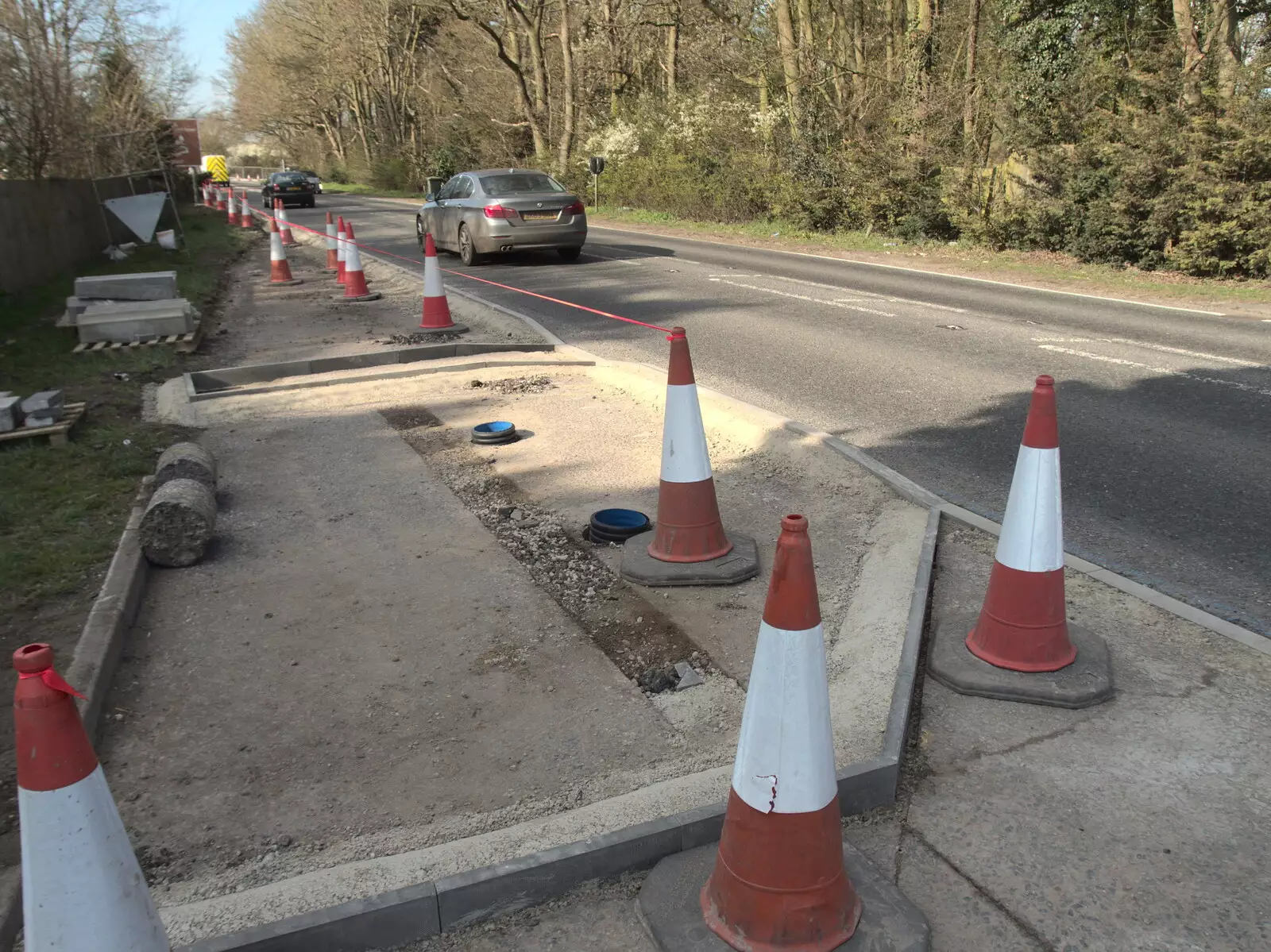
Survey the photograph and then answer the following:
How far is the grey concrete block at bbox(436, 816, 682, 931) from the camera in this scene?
237cm

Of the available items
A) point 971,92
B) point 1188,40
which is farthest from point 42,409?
point 971,92

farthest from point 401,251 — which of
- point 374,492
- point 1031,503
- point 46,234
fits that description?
point 1031,503

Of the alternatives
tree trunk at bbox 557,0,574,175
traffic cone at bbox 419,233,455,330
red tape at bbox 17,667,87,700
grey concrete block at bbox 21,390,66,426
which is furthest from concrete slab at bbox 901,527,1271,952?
tree trunk at bbox 557,0,574,175

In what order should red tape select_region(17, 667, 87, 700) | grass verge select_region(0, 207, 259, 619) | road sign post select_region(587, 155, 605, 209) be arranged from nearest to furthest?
red tape select_region(17, 667, 87, 700), grass verge select_region(0, 207, 259, 619), road sign post select_region(587, 155, 605, 209)

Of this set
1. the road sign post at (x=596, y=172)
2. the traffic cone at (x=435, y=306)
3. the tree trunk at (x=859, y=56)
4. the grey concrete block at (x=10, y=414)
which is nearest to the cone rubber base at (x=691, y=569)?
the grey concrete block at (x=10, y=414)

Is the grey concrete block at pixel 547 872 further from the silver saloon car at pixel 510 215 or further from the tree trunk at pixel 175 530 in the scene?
the silver saloon car at pixel 510 215

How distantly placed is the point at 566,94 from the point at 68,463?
114 feet

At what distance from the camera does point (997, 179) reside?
61.6 feet

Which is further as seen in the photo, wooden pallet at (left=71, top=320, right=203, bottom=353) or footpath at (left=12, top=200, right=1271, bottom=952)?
wooden pallet at (left=71, top=320, right=203, bottom=353)

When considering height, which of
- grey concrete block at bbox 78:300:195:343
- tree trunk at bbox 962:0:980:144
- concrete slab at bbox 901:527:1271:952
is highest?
tree trunk at bbox 962:0:980:144

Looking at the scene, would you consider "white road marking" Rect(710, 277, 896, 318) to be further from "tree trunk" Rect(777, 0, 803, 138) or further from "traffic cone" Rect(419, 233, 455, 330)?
"tree trunk" Rect(777, 0, 803, 138)

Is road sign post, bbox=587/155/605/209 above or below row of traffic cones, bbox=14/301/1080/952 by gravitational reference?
above

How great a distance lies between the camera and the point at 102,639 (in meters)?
3.77

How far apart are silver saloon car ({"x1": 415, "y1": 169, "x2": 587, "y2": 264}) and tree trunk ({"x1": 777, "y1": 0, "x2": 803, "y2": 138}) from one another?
8.72 metres
